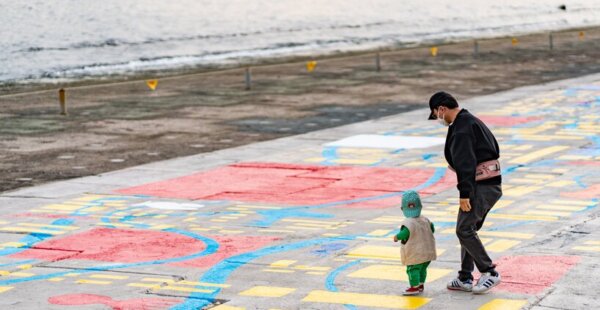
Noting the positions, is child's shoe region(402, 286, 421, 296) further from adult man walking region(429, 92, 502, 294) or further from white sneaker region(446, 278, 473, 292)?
adult man walking region(429, 92, 502, 294)

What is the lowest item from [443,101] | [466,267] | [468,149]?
[466,267]

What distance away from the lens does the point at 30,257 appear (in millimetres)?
14039

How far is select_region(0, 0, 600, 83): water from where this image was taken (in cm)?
8306

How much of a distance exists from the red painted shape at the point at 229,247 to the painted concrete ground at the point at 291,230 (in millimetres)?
47

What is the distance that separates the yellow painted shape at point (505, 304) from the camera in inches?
448

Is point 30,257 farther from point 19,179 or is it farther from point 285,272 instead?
point 19,179

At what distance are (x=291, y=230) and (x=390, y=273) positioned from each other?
2.83m

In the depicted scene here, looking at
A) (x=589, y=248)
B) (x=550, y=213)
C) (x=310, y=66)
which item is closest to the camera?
(x=589, y=248)

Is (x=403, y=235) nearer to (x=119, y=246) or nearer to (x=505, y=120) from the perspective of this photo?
(x=119, y=246)

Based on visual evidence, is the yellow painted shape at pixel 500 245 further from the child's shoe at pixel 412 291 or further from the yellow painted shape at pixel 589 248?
the child's shoe at pixel 412 291

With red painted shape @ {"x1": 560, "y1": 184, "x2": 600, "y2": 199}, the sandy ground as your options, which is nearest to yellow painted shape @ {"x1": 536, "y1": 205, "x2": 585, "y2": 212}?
red painted shape @ {"x1": 560, "y1": 184, "x2": 600, "y2": 199}

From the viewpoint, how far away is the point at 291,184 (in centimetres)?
1953

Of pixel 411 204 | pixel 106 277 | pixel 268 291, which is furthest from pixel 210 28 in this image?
pixel 411 204

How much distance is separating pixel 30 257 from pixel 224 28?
105619 mm
